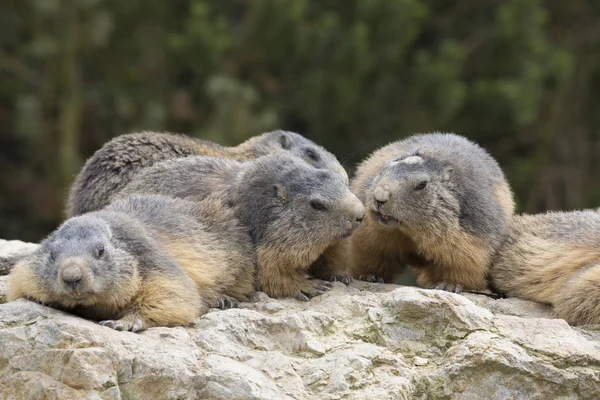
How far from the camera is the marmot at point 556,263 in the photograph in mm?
8797

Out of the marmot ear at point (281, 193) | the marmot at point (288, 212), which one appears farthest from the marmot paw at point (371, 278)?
the marmot ear at point (281, 193)

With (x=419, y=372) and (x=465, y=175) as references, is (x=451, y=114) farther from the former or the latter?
(x=419, y=372)

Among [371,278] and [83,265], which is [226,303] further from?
[371,278]

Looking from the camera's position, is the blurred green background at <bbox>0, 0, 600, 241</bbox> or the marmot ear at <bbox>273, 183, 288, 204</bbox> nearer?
the marmot ear at <bbox>273, 183, 288, 204</bbox>

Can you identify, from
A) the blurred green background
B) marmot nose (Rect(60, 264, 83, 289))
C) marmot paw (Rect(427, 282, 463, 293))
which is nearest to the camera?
marmot nose (Rect(60, 264, 83, 289))

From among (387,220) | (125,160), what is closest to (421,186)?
(387,220)

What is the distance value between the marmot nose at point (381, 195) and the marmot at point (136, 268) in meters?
1.23

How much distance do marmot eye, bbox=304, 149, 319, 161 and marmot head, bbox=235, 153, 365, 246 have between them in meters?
2.35

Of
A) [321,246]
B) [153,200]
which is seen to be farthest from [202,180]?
[321,246]

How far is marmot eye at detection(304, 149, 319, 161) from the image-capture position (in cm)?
1196

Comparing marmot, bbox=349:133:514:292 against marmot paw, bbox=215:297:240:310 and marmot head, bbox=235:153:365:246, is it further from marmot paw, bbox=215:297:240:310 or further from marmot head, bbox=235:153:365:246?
marmot paw, bbox=215:297:240:310

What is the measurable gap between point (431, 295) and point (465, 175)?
1703 mm

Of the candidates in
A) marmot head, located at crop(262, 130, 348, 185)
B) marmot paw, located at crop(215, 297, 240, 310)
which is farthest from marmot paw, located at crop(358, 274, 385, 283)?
marmot paw, located at crop(215, 297, 240, 310)

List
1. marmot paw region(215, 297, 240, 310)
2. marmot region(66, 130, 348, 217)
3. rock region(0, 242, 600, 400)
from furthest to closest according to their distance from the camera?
marmot region(66, 130, 348, 217)
marmot paw region(215, 297, 240, 310)
rock region(0, 242, 600, 400)
